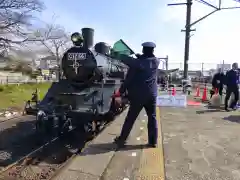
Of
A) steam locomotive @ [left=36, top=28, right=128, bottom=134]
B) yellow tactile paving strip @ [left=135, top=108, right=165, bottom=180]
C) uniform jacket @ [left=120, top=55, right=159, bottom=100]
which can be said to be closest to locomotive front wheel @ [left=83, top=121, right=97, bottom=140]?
A: steam locomotive @ [left=36, top=28, right=128, bottom=134]

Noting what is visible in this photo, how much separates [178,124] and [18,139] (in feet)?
15.1

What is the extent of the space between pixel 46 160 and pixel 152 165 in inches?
111

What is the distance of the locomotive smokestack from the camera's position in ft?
27.3

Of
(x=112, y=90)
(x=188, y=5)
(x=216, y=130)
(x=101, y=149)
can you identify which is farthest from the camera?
(x=188, y=5)

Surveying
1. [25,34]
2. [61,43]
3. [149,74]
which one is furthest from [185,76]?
[61,43]

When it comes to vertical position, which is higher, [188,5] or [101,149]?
[188,5]

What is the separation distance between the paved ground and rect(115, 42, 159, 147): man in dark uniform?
694mm

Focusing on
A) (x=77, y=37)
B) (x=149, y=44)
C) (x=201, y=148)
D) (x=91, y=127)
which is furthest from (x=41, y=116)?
(x=201, y=148)

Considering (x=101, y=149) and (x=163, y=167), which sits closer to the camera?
(x=163, y=167)

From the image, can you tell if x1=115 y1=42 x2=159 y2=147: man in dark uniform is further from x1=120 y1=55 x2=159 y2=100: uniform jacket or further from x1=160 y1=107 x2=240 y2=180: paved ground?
x1=160 y1=107 x2=240 y2=180: paved ground

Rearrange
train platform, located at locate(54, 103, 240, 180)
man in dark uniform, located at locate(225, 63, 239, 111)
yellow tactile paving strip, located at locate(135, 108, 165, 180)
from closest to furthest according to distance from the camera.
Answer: yellow tactile paving strip, located at locate(135, 108, 165, 180) < train platform, located at locate(54, 103, 240, 180) < man in dark uniform, located at locate(225, 63, 239, 111)

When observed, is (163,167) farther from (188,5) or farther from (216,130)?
(188,5)

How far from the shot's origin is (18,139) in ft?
26.4

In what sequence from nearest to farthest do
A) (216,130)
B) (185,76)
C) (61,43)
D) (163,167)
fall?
(163,167) < (216,130) < (185,76) < (61,43)
